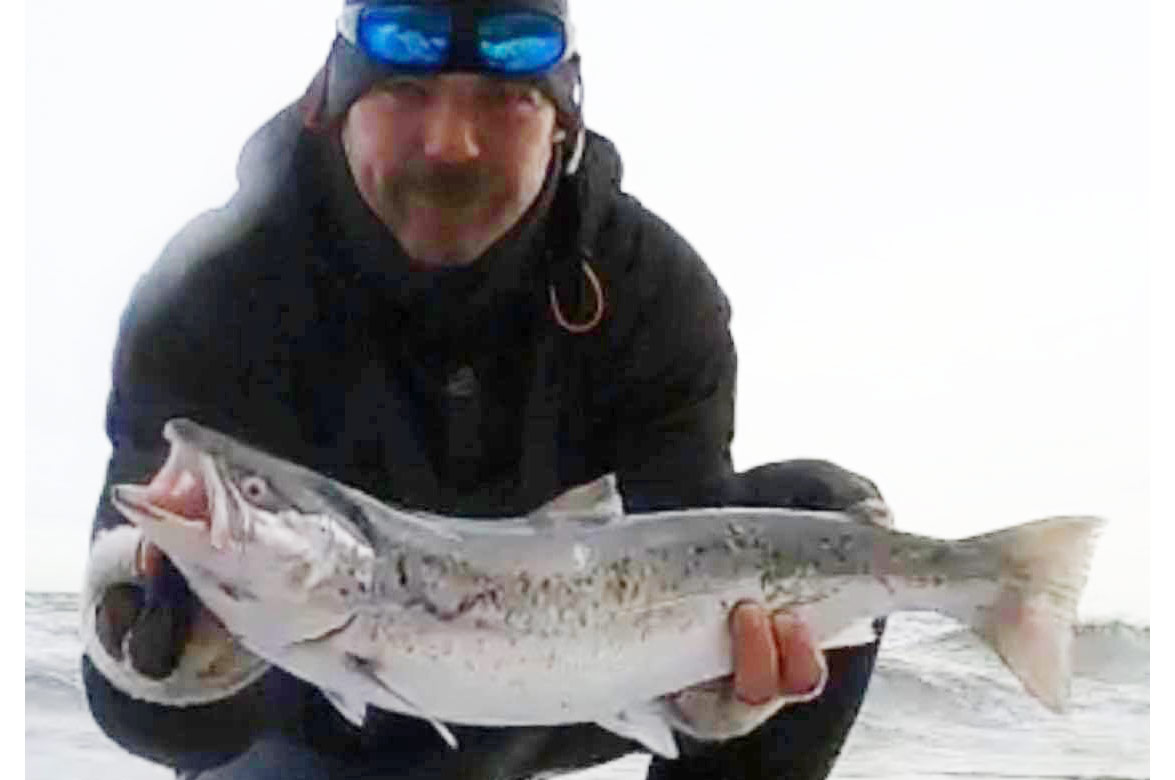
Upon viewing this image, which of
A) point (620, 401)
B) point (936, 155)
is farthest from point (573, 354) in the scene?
point (936, 155)

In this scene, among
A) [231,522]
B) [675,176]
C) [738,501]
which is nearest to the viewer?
[231,522]

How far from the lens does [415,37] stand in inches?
36.3

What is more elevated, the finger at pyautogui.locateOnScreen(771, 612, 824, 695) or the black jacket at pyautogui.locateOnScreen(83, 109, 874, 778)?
the black jacket at pyautogui.locateOnScreen(83, 109, 874, 778)

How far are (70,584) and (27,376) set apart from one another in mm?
108

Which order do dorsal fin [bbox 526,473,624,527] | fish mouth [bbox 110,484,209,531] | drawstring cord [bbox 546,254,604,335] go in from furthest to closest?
drawstring cord [bbox 546,254,604,335] < dorsal fin [bbox 526,473,624,527] < fish mouth [bbox 110,484,209,531]

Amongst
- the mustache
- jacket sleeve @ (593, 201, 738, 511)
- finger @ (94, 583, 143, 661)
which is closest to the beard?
the mustache

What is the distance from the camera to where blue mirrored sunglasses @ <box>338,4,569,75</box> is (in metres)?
0.92

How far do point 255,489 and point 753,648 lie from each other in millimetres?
238

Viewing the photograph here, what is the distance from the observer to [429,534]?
85 centimetres

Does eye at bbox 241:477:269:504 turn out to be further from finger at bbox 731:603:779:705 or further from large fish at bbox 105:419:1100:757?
finger at bbox 731:603:779:705

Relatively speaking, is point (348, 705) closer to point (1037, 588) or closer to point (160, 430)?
point (160, 430)

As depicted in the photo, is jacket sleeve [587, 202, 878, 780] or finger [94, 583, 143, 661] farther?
jacket sleeve [587, 202, 878, 780]

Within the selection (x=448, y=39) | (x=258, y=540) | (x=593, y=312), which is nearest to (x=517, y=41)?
(x=448, y=39)

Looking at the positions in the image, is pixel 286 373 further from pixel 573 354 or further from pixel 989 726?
pixel 989 726
